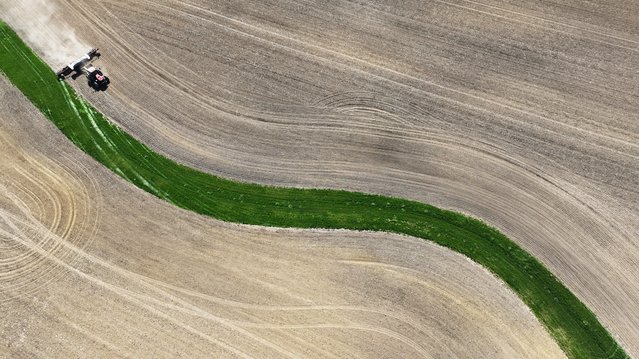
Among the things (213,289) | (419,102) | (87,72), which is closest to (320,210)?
(213,289)

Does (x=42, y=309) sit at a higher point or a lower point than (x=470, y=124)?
lower

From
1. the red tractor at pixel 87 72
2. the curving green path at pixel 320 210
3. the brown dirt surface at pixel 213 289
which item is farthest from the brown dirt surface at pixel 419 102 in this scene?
the brown dirt surface at pixel 213 289

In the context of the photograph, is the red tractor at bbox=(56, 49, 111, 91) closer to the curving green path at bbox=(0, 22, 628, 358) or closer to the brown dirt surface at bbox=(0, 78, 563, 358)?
the curving green path at bbox=(0, 22, 628, 358)

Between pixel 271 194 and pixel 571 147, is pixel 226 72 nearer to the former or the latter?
pixel 271 194

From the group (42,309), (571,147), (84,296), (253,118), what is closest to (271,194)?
(253,118)

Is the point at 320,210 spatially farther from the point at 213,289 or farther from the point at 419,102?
the point at 419,102

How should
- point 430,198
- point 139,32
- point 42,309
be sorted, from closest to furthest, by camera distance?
point 42,309, point 430,198, point 139,32

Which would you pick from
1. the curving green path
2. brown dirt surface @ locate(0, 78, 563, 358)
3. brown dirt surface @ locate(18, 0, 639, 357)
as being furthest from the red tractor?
brown dirt surface @ locate(0, 78, 563, 358)
